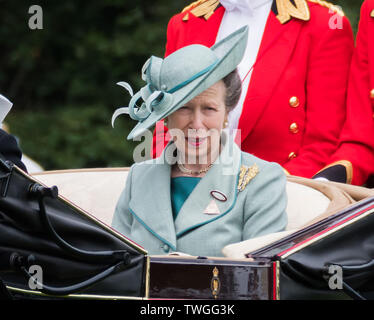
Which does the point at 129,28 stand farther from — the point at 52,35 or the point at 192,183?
the point at 192,183

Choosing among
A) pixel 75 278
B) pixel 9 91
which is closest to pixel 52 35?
pixel 9 91

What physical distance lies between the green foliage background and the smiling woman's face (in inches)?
174

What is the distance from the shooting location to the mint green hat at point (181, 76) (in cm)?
229

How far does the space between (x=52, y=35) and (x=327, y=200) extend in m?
5.36

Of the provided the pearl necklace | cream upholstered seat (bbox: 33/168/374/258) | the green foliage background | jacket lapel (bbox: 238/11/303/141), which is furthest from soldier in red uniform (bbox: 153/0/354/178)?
the green foliage background

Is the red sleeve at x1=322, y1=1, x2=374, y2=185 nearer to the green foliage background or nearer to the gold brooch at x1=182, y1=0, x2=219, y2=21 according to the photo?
the gold brooch at x1=182, y1=0, x2=219, y2=21

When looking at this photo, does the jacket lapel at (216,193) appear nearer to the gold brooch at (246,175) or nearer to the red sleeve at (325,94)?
the gold brooch at (246,175)

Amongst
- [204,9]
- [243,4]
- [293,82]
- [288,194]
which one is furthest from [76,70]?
[288,194]

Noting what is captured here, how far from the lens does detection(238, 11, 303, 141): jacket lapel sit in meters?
3.06

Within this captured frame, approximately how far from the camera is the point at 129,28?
24.0 ft

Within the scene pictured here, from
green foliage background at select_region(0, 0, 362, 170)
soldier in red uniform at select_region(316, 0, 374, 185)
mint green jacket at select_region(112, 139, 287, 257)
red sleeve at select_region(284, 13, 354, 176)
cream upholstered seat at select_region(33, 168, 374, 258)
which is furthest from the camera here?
green foliage background at select_region(0, 0, 362, 170)

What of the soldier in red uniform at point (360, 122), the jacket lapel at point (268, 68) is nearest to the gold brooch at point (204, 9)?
the jacket lapel at point (268, 68)

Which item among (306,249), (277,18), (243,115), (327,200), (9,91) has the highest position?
(9,91)
